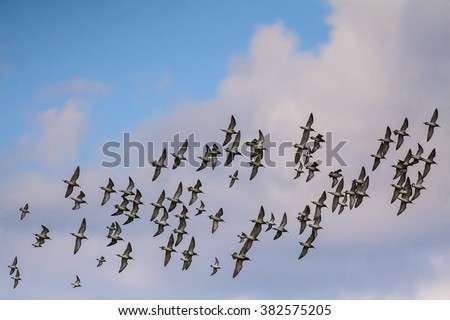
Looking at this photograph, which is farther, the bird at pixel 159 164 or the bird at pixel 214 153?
the bird at pixel 214 153

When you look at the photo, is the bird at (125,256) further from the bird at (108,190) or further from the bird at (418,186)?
→ the bird at (418,186)

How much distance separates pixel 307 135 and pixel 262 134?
5.11 meters

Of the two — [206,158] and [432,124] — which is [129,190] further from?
[432,124]

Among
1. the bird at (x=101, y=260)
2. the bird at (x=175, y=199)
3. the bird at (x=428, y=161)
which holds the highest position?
the bird at (x=428, y=161)

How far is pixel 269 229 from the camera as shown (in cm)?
17062

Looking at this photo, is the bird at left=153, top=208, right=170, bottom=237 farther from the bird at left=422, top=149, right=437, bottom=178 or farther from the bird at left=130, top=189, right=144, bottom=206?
the bird at left=422, top=149, right=437, bottom=178

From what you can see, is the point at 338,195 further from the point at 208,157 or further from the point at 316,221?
the point at 208,157

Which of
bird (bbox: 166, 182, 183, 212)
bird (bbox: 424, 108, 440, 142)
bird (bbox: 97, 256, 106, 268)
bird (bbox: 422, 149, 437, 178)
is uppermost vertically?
bird (bbox: 424, 108, 440, 142)

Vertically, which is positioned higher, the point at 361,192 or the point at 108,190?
the point at 361,192

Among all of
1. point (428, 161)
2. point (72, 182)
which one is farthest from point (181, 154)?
point (428, 161)

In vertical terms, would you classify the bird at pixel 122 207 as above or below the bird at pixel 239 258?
above

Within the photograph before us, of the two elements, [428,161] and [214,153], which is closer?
[428,161]

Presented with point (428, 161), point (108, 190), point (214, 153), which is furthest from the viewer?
point (214, 153)

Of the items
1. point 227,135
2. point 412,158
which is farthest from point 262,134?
point 412,158
